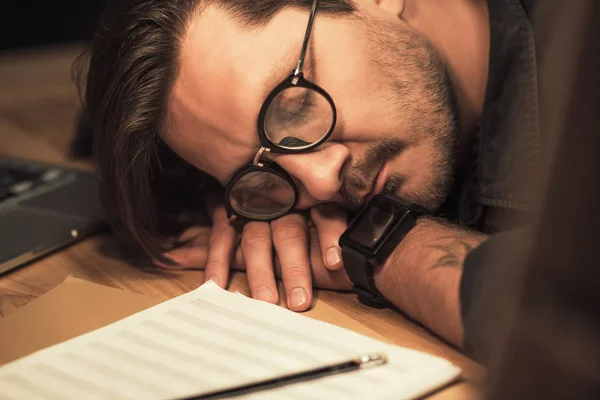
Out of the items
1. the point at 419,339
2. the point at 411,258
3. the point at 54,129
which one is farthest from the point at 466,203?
the point at 54,129

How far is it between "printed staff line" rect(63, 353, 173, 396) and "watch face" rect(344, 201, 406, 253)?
371mm

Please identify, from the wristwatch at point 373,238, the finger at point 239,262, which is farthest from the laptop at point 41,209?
the wristwatch at point 373,238

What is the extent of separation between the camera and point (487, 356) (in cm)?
39

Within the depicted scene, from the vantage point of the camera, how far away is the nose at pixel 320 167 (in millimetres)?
1032

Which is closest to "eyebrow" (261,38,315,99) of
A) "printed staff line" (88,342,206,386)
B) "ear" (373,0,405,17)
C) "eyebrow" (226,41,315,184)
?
"eyebrow" (226,41,315,184)

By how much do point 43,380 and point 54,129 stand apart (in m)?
1.39

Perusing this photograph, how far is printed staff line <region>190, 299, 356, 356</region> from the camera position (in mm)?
743

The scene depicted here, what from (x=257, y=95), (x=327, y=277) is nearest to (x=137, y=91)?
(x=257, y=95)

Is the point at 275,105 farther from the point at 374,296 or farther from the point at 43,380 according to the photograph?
the point at 43,380

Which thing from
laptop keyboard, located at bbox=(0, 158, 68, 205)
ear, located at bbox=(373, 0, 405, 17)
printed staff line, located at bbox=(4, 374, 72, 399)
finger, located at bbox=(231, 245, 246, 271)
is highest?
ear, located at bbox=(373, 0, 405, 17)

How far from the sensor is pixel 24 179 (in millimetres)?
1466

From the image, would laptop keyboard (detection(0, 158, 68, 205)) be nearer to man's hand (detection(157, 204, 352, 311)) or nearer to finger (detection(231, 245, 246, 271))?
man's hand (detection(157, 204, 352, 311))

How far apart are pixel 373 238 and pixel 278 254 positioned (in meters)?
0.18

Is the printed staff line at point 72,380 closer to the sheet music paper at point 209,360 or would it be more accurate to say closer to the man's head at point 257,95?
the sheet music paper at point 209,360
